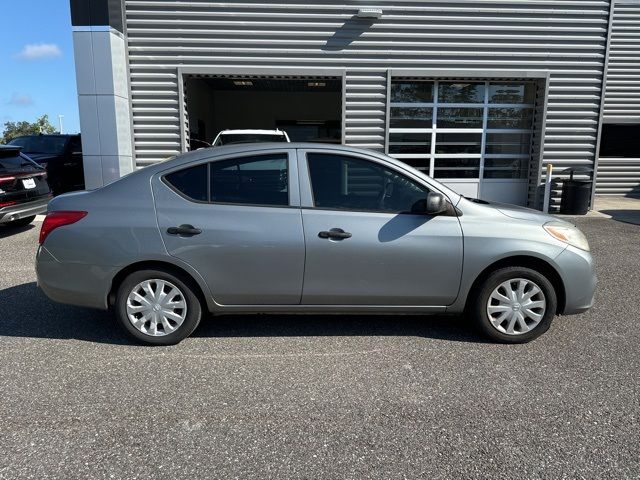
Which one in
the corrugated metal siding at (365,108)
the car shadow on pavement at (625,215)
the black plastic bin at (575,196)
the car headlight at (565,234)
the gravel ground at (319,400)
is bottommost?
the gravel ground at (319,400)

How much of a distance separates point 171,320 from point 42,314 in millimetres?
1634

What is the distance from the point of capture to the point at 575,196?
431 inches

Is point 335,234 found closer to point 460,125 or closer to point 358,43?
point 358,43

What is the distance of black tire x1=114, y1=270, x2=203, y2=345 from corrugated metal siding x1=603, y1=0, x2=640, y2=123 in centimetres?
1419

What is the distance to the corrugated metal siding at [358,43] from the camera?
410 inches

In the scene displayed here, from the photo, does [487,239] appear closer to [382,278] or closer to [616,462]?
[382,278]

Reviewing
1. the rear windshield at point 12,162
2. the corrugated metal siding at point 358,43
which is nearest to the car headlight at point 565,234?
the corrugated metal siding at point 358,43

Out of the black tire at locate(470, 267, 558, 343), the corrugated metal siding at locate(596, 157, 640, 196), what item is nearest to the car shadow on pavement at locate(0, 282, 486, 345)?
the black tire at locate(470, 267, 558, 343)

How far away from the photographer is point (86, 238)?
153 inches

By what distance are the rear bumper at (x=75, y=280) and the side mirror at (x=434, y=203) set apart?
8.13ft

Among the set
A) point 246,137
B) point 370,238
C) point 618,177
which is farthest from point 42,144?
point 618,177

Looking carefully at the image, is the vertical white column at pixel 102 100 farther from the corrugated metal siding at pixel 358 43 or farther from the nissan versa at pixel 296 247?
the nissan versa at pixel 296 247

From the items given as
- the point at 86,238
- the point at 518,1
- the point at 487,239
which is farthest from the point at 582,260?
the point at 518,1

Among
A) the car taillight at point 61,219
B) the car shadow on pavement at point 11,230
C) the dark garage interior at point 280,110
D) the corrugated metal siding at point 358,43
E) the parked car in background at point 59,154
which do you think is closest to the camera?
the car taillight at point 61,219
